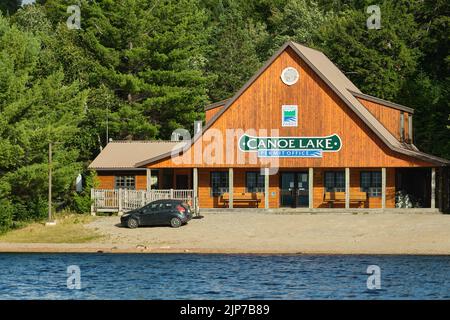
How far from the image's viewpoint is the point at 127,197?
6869 cm

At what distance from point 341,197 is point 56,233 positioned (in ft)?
61.6

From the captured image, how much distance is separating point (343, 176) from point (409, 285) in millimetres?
26808

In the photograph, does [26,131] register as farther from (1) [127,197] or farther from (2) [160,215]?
(2) [160,215]

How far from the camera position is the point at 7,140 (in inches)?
2493

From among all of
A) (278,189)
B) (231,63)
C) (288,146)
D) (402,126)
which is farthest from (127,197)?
(231,63)

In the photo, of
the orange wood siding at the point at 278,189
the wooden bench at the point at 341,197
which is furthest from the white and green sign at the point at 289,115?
the wooden bench at the point at 341,197

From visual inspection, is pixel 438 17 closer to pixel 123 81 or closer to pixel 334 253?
pixel 123 81

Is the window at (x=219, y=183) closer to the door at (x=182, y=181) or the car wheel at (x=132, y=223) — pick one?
the door at (x=182, y=181)

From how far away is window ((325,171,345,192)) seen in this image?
70.0 metres

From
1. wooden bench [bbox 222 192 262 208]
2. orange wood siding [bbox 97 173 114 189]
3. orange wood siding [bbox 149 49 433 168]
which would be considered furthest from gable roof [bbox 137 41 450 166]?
wooden bench [bbox 222 192 262 208]

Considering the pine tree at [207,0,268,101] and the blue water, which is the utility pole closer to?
the blue water
